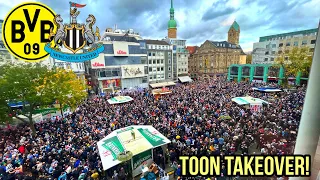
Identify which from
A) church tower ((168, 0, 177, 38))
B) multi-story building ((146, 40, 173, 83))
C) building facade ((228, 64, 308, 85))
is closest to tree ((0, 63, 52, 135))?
multi-story building ((146, 40, 173, 83))

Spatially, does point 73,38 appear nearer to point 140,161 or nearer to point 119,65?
point 140,161

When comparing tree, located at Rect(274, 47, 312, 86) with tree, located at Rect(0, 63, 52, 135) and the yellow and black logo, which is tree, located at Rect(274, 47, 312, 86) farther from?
tree, located at Rect(0, 63, 52, 135)

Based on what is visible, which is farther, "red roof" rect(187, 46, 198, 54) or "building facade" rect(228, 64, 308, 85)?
"red roof" rect(187, 46, 198, 54)

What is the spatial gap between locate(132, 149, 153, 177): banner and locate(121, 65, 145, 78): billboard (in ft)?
60.6

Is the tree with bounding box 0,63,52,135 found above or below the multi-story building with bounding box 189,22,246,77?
below

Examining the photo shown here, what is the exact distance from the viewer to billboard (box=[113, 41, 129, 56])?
22188mm

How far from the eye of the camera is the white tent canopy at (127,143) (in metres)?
5.59

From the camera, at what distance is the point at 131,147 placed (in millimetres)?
5836

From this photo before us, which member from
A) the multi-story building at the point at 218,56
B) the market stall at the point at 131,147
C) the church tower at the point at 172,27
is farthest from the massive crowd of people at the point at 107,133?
the church tower at the point at 172,27

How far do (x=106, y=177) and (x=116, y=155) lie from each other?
1067 millimetres

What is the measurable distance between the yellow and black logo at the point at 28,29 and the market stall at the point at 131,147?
12.8 feet

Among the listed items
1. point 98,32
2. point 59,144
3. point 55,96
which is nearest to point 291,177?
point 98,32

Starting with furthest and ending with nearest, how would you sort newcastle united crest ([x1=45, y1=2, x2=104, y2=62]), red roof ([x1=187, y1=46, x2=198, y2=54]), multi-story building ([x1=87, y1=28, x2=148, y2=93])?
red roof ([x1=187, y1=46, x2=198, y2=54]) → multi-story building ([x1=87, y1=28, x2=148, y2=93]) → newcastle united crest ([x1=45, y1=2, x2=104, y2=62])

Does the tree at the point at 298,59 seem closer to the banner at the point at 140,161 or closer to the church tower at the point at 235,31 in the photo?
the church tower at the point at 235,31
